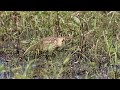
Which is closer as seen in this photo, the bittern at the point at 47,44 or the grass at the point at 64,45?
the grass at the point at 64,45

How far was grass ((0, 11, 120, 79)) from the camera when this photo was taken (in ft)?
11.1

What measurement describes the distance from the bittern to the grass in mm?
42

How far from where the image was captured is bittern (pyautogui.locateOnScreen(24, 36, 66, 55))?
146 inches

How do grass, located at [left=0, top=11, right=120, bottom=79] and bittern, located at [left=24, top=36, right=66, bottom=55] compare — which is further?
bittern, located at [left=24, top=36, right=66, bottom=55]

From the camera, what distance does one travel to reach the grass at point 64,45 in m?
3.38

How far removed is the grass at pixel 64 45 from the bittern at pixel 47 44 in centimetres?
4

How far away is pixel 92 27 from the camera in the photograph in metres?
4.02

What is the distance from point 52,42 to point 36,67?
1.39 feet

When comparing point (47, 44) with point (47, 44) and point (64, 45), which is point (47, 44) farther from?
point (64, 45)

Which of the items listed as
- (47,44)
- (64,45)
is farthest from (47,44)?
(64,45)

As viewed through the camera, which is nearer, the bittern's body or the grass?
the grass

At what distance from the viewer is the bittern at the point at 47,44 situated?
3.71 meters
